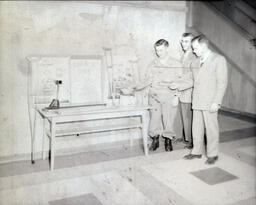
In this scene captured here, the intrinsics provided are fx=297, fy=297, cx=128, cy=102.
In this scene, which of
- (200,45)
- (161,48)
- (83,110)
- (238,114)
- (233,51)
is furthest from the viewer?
(238,114)

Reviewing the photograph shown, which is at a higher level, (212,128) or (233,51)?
(233,51)

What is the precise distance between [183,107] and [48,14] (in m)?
1.73

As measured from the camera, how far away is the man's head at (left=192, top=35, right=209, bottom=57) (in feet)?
8.85

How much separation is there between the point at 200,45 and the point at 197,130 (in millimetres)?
857

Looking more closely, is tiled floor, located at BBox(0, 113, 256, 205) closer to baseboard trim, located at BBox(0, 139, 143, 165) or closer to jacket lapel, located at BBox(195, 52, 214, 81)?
baseboard trim, located at BBox(0, 139, 143, 165)

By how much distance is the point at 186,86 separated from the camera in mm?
3119

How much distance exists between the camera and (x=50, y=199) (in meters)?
2.22

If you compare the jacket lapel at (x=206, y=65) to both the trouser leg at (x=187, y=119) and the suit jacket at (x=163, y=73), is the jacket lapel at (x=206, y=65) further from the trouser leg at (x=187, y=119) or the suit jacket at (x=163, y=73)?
the trouser leg at (x=187, y=119)

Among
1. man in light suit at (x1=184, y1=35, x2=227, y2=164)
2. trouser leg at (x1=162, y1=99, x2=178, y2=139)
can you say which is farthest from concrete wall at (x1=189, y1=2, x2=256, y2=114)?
trouser leg at (x1=162, y1=99, x2=178, y2=139)

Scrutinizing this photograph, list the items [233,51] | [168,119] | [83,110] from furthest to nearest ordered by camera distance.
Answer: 1. [233,51]
2. [168,119]
3. [83,110]

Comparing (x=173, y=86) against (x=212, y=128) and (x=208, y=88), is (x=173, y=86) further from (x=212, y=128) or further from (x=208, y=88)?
(x=212, y=128)

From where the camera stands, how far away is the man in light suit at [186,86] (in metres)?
3.03

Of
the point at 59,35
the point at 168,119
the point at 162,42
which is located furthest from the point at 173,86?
the point at 59,35

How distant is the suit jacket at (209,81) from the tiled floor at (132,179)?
2.12 feet
